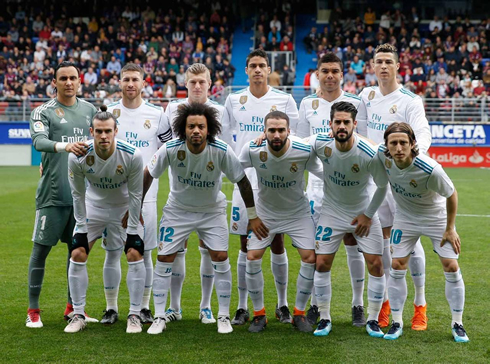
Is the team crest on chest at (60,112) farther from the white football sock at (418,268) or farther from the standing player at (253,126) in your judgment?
the white football sock at (418,268)

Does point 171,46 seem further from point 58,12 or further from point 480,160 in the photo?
point 480,160

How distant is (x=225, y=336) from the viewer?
20.5ft

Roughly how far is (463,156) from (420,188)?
2004 cm

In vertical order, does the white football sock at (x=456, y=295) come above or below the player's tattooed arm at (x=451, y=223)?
below

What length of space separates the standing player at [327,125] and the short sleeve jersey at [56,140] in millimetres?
2292

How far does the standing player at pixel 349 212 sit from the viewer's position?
247 inches

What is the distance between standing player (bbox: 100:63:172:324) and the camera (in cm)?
693

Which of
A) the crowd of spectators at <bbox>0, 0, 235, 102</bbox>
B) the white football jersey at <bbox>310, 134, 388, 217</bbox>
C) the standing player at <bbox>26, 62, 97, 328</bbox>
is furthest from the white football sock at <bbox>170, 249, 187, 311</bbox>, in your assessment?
the crowd of spectators at <bbox>0, 0, 235, 102</bbox>

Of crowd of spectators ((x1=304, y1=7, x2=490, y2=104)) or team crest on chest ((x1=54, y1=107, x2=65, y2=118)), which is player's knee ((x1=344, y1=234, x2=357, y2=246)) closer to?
team crest on chest ((x1=54, y1=107, x2=65, y2=118))

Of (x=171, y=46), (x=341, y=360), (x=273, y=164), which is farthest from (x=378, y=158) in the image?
(x=171, y=46)

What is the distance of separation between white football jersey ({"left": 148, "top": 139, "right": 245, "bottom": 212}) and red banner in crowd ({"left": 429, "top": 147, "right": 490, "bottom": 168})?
64.8 ft

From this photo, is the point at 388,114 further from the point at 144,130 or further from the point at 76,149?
the point at 76,149

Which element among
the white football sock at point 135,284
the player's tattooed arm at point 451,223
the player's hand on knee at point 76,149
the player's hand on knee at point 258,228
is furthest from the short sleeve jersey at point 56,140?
the player's tattooed arm at point 451,223

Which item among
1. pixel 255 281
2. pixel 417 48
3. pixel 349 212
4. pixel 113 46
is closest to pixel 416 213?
pixel 349 212
